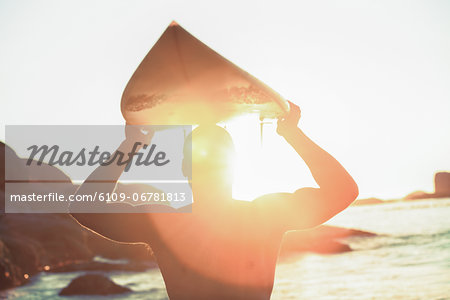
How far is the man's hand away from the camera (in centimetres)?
274

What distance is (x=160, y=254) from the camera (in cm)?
278

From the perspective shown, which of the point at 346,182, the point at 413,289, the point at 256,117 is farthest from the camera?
the point at 413,289

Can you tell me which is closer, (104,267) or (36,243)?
(36,243)

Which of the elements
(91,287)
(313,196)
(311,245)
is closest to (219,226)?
(313,196)

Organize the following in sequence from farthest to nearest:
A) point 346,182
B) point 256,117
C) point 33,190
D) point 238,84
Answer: point 33,190 < point 256,117 < point 238,84 < point 346,182

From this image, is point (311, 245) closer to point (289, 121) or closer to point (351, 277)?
point (351, 277)

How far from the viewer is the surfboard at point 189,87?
2.73 m

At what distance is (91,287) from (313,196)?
21.8 m

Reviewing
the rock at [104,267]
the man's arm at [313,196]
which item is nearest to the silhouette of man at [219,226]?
the man's arm at [313,196]

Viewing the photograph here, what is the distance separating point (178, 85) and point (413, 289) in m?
31.6

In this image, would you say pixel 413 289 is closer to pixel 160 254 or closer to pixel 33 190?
pixel 33 190

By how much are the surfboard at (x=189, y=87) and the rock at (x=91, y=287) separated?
70.5ft

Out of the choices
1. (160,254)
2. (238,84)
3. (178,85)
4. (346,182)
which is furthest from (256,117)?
(160,254)

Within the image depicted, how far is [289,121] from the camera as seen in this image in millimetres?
2760
